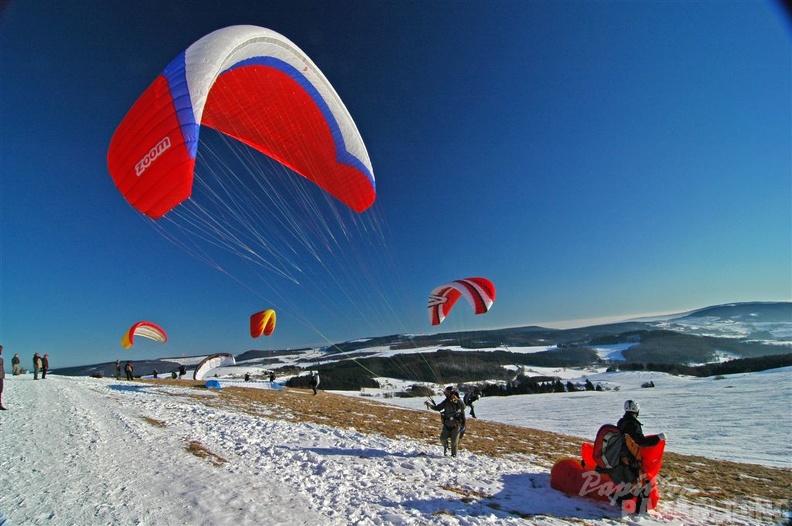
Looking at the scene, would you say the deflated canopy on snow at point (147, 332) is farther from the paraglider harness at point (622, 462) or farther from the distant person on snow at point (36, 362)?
the paraglider harness at point (622, 462)

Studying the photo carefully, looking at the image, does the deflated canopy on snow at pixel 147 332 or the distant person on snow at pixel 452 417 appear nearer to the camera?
the distant person on snow at pixel 452 417

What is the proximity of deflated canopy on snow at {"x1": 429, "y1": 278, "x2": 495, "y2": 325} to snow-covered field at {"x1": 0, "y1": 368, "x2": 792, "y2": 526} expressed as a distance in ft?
37.1

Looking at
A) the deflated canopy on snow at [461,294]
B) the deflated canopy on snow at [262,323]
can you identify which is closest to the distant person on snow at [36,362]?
the deflated canopy on snow at [262,323]

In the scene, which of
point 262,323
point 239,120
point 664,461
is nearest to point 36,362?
point 262,323

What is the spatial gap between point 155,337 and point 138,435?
2732 centimetres

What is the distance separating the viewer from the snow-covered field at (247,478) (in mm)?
4191

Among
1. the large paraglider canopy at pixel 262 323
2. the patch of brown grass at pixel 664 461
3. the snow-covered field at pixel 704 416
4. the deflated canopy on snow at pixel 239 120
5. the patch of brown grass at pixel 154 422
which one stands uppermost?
the deflated canopy on snow at pixel 239 120

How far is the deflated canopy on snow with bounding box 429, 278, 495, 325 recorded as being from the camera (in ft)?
64.1

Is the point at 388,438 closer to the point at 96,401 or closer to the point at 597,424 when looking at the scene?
the point at 96,401

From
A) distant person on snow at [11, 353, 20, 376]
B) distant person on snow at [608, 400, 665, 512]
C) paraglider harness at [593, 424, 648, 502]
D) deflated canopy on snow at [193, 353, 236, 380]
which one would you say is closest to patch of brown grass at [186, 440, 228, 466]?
paraglider harness at [593, 424, 648, 502]

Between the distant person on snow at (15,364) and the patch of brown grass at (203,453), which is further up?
the distant person on snow at (15,364)

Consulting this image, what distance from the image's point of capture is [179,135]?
16.4 feet

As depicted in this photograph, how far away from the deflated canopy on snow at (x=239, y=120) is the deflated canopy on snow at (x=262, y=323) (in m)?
27.9

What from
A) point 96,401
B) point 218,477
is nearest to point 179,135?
point 218,477
